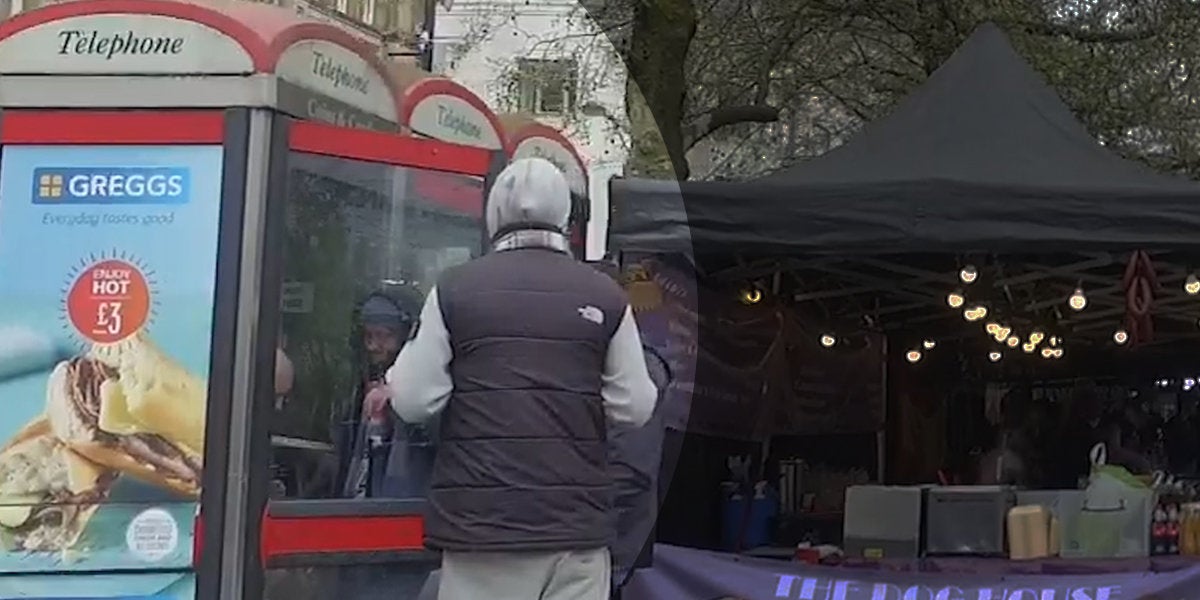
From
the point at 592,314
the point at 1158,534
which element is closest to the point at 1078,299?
the point at 1158,534

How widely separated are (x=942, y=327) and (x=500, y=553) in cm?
804

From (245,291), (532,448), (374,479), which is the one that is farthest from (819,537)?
(532,448)

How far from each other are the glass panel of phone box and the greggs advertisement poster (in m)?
0.26

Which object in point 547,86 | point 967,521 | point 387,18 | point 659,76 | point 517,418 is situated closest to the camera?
point 517,418

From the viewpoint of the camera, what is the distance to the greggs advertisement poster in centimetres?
433

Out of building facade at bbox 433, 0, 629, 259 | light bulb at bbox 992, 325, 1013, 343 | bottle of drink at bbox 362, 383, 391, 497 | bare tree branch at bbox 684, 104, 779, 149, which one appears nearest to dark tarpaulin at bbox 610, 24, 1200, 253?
bottle of drink at bbox 362, 383, 391, 497

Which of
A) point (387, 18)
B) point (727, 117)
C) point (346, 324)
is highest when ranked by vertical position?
point (387, 18)

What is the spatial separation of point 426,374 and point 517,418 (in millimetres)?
225

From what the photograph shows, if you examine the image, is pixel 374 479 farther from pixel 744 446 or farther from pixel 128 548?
pixel 744 446

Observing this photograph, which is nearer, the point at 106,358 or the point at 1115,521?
the point at 106,358

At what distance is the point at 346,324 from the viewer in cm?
465

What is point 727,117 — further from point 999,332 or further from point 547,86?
point 999,332

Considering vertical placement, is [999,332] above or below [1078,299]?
below

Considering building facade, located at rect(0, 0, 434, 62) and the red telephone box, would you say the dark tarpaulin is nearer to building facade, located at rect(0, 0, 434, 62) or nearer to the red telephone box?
the red telephone box
